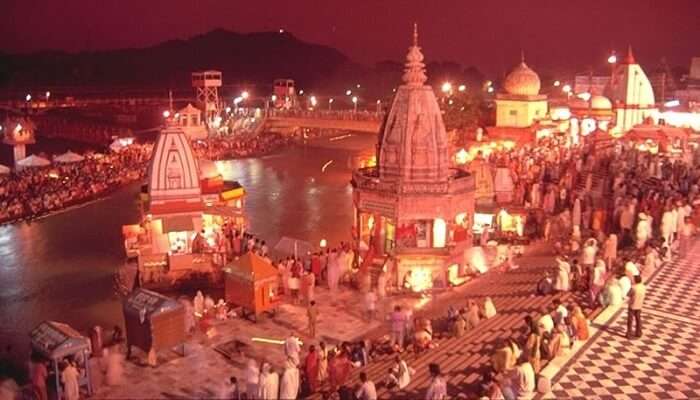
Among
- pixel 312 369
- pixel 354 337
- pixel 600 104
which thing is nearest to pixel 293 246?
pixel 354 337

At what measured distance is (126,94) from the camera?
3590 inches

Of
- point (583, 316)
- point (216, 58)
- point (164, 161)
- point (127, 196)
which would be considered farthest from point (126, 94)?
point (216, 58)

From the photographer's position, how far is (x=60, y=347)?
13703 mm

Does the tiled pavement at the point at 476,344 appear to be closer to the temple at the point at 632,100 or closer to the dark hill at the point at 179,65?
the temple at the point at 632,100

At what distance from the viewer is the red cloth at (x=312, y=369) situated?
13969 mm

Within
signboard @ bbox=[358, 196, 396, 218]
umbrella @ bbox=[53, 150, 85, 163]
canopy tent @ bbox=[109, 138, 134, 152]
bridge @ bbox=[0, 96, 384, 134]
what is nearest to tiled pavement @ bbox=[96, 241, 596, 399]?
signboard @ bbox=[358, 196, 396, 218]

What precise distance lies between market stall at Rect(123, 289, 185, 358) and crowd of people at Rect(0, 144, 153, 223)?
1725 cm

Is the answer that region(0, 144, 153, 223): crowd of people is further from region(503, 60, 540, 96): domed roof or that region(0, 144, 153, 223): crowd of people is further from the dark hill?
the dark hill

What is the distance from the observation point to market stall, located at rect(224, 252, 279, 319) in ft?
58.9

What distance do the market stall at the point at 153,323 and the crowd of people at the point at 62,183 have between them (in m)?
17.2

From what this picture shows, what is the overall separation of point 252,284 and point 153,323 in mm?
3006

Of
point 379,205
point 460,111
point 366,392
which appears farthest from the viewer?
point 460,111

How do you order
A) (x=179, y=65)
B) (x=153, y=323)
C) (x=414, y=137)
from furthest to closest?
(x=179, y=65)
(x=414, y=137)
(x=153, y=323)

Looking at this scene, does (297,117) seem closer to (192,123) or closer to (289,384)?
(192,123)
